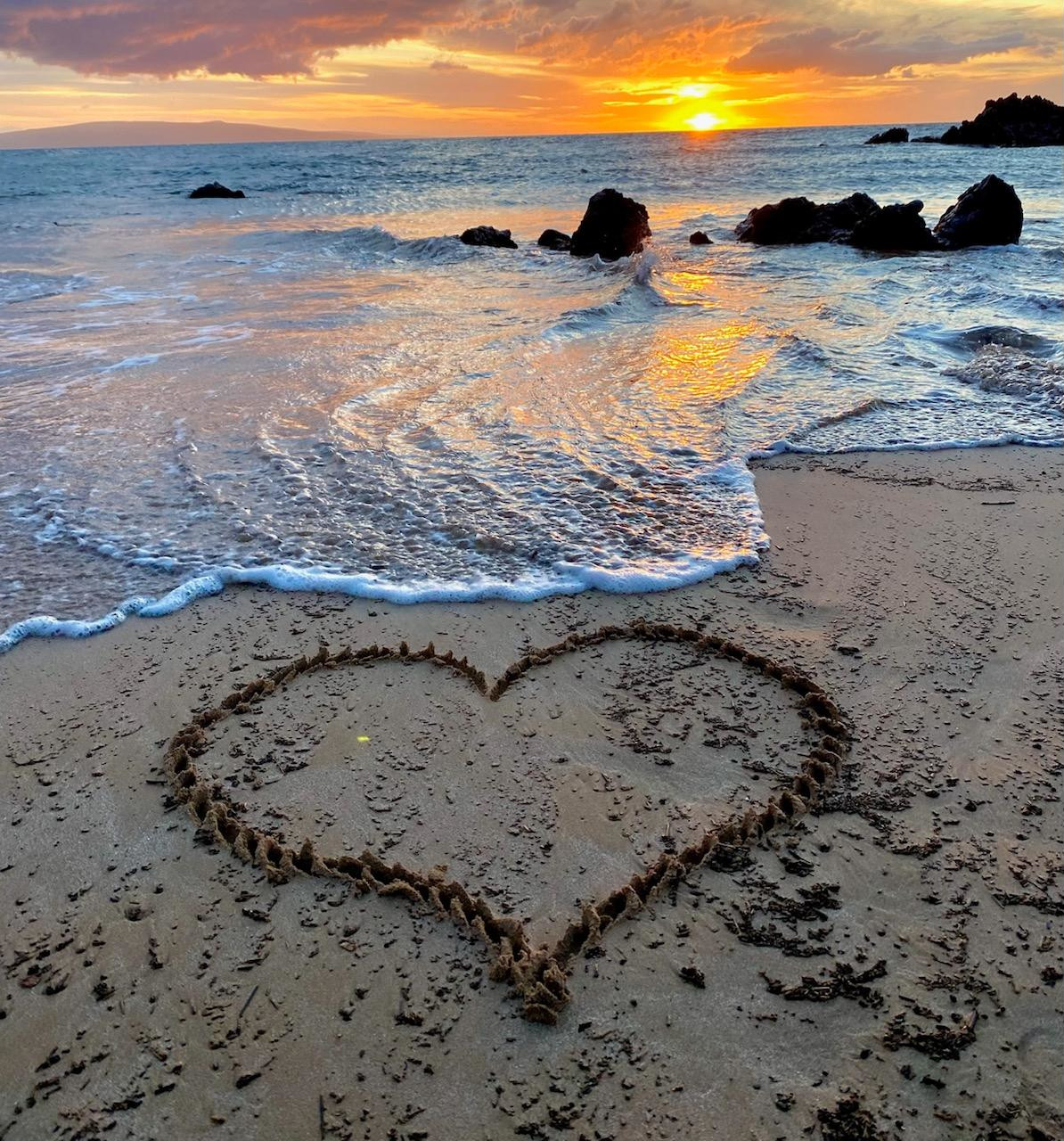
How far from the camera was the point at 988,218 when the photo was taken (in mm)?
14922

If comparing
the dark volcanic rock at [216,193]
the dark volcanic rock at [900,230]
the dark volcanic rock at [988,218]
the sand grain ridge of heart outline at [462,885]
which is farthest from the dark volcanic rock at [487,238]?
the dark volcanic rock at [216,193]

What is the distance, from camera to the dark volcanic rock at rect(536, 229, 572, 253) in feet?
55.2

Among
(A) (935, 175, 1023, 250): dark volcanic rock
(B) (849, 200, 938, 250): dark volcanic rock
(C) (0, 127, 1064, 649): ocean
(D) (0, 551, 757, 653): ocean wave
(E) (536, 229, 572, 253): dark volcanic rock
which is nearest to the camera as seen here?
(D) (0, 551, 757, 653): ocean wave

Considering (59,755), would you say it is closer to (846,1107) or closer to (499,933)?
(499,933)

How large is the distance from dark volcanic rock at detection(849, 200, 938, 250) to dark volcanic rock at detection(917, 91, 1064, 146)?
157 ft

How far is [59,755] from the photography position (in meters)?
2.76

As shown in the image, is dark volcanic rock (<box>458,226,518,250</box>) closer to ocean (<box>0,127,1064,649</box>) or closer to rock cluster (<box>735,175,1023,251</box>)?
ocean (<box>0,127,1064,649</box>)

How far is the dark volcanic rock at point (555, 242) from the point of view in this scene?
55.2 feet

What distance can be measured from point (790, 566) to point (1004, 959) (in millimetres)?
2114

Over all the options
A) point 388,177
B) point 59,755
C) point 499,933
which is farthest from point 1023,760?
point 388,177

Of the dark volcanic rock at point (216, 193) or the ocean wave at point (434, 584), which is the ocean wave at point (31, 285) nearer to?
the ocean wave at point (434, 584)

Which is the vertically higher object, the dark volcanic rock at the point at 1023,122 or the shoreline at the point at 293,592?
the dark volcanic rock at the point at 1023,122

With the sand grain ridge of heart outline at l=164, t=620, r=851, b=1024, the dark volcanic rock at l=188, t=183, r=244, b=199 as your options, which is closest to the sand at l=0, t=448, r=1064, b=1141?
the sand grain ridge of heart outline at l=164, t=620, r=851, b=1024

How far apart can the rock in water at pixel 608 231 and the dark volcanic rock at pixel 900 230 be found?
4372 mm
